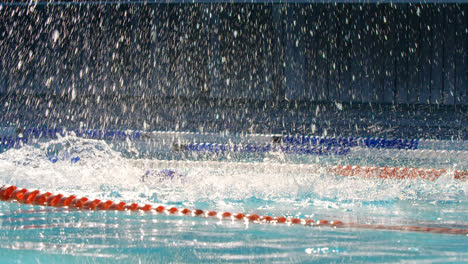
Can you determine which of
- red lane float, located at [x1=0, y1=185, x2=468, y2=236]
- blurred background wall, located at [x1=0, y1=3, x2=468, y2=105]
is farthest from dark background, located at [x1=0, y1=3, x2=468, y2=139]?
red lane float, located at [x1=0, y1=185, x2=468, y2=236]

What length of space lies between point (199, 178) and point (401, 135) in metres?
4.40

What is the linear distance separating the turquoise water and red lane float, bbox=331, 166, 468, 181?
12 centimetres

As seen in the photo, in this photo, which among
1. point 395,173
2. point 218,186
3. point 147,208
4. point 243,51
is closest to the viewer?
point 147,208

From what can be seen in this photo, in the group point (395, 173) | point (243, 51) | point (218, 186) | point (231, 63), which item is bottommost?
point (218, 186)

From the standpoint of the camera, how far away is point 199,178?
4.54 m

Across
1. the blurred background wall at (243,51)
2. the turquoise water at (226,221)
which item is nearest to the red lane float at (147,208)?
the turquoise water at (226,221)

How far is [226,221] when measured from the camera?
3064 mm

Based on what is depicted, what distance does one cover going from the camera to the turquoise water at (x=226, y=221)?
7.42 feet

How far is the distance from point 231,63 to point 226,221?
21.5 ft

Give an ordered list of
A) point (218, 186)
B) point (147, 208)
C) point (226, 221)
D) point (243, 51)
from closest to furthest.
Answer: point (226, 221) → point (147, 208) → point (218, 186) → point (243, 51)

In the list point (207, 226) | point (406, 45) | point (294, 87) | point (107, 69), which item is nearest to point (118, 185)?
point (207, 226)

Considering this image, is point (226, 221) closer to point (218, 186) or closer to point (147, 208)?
point (147, 208)

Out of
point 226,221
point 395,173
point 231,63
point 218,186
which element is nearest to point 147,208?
point 226,221

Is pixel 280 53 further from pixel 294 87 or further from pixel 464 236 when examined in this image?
pixel 464 236
